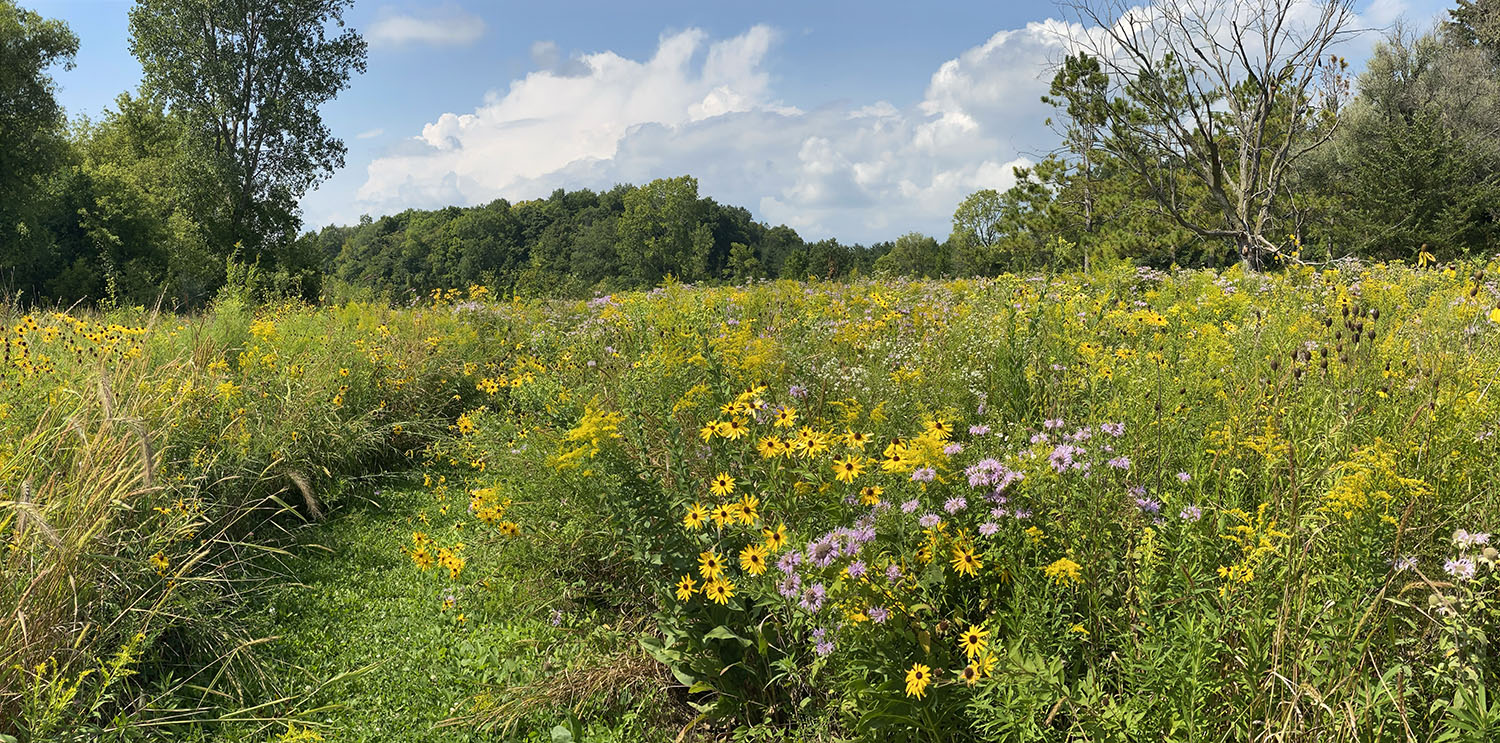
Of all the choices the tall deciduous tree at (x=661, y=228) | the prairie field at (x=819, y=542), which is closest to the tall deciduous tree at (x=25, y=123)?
the prairie field at (x=819, y=542)

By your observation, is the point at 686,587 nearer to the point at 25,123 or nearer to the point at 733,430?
the point at 733,430

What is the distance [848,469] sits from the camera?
1924 mm

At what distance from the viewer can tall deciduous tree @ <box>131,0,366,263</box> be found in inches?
696

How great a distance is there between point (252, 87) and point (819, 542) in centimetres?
2253

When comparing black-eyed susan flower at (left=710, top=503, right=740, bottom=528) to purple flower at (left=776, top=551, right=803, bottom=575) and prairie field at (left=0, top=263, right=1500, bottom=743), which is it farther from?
purple flower at (left=776, top=551, right=803, bottom=575)

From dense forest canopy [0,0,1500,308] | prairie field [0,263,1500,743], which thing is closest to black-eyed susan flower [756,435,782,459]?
prairie field [0,263,1500,743]

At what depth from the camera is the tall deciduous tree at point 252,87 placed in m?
17.7

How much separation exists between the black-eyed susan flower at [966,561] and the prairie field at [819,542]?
0.01m

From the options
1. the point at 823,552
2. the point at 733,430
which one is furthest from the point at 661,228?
the point at 823,552

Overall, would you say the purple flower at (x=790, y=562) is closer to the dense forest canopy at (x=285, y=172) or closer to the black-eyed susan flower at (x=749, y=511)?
the black-eyed susan flower at (x=749, y=511)

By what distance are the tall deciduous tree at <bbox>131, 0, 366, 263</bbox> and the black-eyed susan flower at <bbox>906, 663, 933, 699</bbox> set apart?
21.7 m

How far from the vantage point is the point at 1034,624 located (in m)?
1.61

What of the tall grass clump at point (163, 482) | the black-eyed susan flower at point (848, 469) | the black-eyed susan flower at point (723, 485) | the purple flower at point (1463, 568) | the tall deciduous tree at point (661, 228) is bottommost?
the tall grass clump at point (163, 482)

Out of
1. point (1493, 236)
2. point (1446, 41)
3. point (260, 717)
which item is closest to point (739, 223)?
point (1446, 41)
